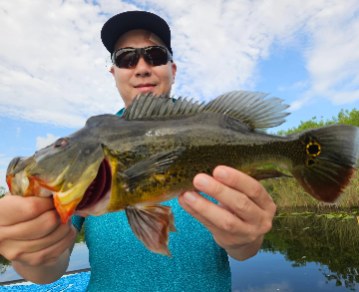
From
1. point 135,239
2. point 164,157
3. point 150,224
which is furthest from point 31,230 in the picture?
point 135,239

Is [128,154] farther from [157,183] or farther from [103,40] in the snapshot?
[103,40]

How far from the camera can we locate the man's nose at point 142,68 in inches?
170

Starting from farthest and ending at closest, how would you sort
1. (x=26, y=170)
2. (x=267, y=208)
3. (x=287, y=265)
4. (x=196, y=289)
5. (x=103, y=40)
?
(x=287, y=265) < (x=103, y=40) < (x=196, y=289) < (x=267, y=208) < (x=26, y=170)

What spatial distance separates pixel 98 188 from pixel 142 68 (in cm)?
240

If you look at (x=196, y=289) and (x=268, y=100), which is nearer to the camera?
(x=268, y=100)

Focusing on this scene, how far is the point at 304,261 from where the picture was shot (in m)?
14.8

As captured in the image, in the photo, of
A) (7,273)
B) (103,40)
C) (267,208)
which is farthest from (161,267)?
(7,273)

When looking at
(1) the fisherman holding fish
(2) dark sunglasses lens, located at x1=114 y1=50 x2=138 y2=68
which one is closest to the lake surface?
(2) dark sunglasses lens, located at x1=114 y1=50 x2=138 y2=68

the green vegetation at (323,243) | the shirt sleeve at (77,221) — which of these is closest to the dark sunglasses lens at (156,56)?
the shirt sleeve at (77,221)

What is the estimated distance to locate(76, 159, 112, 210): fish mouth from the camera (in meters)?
2.26

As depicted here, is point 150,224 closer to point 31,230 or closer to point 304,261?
point 31,230

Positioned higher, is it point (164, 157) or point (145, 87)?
point (145, 87)

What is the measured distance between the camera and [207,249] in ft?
11.9

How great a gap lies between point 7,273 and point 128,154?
1601cm
